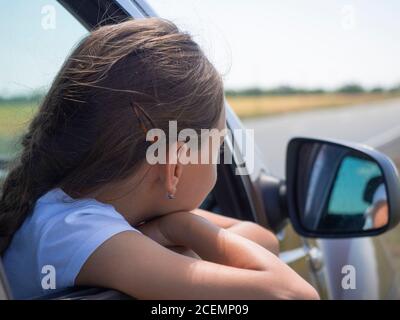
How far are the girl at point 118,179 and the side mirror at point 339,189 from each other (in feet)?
2.55

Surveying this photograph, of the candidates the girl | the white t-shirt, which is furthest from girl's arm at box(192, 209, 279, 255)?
the white t-shirt

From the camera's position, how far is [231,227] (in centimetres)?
222

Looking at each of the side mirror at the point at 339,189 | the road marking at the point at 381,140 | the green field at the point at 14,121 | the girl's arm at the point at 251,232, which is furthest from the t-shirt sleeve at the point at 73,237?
the road marking at the point at 381,140

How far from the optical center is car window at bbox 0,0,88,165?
6.12 feet

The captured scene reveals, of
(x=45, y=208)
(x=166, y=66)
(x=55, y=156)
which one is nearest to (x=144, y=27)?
(x=166, y=66)

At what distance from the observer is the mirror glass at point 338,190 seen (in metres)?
2.56

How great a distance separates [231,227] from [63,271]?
78 cm

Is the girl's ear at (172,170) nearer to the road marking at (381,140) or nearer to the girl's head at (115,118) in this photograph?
the girl's head at (115,118)

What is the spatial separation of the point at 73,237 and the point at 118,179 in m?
0.24

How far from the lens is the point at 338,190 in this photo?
9.12 ft

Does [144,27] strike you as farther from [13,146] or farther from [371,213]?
[371,213]

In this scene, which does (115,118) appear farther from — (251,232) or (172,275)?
(251,232)

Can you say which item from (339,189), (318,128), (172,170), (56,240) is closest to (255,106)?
(318,128)

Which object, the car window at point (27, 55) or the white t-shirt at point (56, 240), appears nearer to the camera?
the white t-shirt at point (56, 240)
